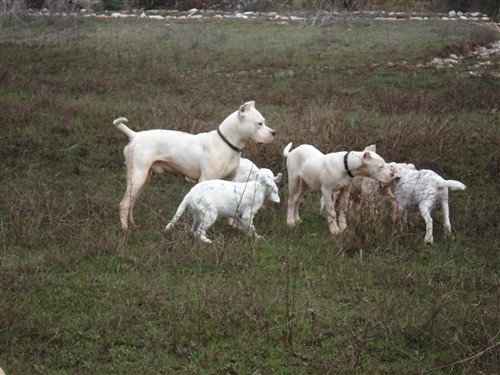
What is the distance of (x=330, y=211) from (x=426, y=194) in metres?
1.01

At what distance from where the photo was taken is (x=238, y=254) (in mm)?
8781

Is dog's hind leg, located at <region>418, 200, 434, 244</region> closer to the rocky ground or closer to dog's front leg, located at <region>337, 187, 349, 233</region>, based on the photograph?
dog's front leg, located at <region>337, 187, 349, 233</region>

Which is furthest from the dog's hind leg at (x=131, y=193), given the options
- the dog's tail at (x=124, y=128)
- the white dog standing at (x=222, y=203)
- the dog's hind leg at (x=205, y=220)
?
the dog's hind leg at (x=205, y=220)

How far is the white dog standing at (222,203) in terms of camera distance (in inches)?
371

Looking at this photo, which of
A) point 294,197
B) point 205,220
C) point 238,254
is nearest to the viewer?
point 238,254

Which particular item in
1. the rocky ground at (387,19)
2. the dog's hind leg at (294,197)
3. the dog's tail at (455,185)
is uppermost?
the dog's tail at (455,185)

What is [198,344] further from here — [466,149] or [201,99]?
[201,99]

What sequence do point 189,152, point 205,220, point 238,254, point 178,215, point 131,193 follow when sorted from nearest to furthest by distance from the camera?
point 238,254 < point 205,220 < point 178,215 < point 131,193 < point 189,152

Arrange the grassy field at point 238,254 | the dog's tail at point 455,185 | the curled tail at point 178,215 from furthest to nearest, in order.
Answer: the dog's tail at point 455,185, the curled tail at point 178,215, the grassy field at point 238,254

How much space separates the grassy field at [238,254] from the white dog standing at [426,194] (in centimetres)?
19

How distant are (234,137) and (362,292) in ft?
9.99

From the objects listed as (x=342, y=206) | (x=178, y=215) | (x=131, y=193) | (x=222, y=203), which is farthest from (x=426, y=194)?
(x=131, y=193)

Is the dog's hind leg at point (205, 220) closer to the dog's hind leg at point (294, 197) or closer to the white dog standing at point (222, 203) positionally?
the white dog standing at point (222, 203)

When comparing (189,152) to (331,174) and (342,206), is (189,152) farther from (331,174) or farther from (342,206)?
(342,206)
